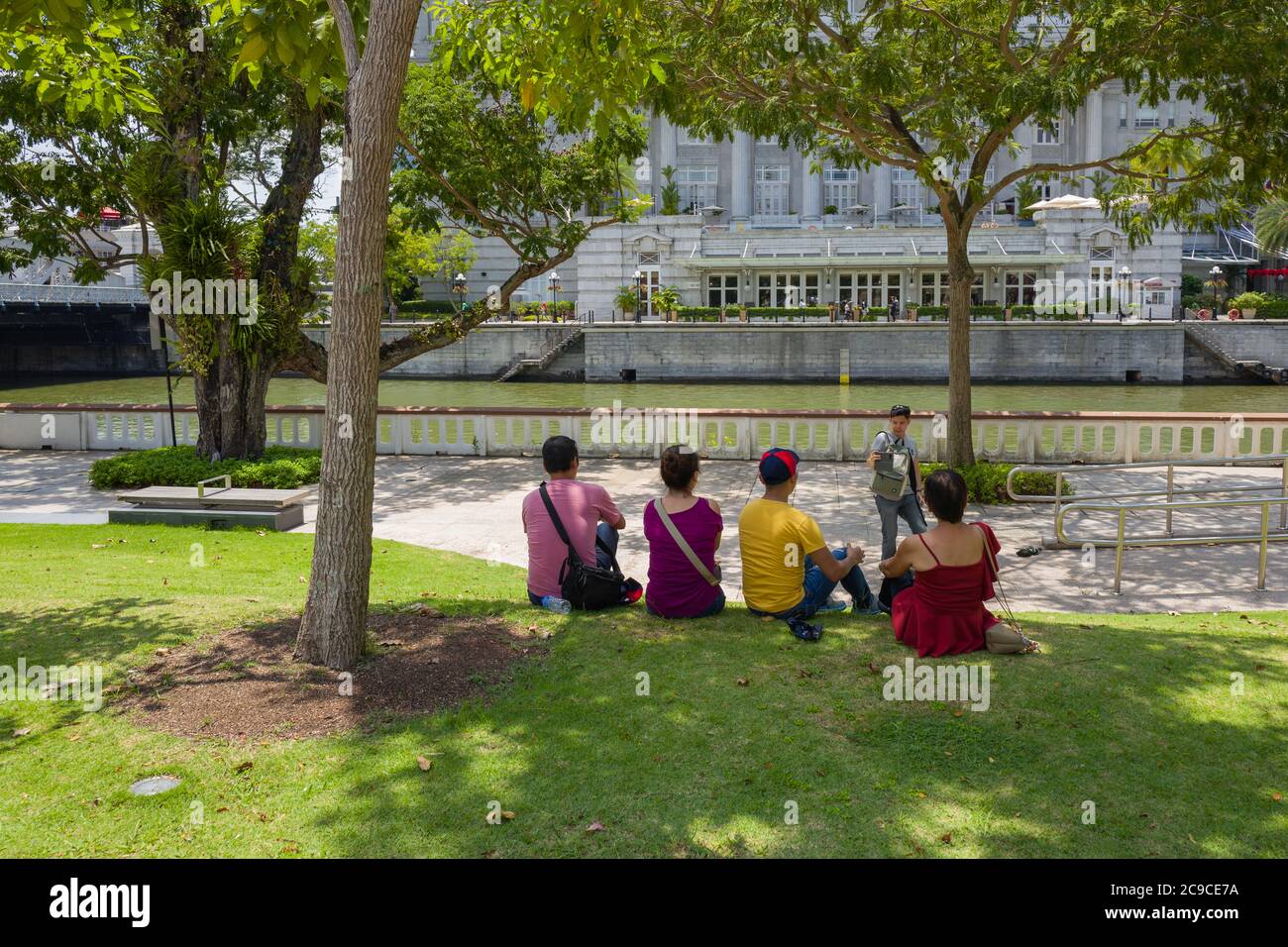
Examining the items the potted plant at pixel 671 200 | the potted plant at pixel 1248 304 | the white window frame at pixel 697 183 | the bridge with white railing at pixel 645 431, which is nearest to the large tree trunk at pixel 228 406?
the bridge with white railing at pixel 645 431

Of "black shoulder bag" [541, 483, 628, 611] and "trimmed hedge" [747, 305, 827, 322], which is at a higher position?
"trimmed hedge" [747, 305, 827, 322]

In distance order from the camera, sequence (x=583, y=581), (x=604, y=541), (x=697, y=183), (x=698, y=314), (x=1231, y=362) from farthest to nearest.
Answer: (x=697, y=183) < (x=698, y=314) < (x=1231, y=362) < (x=604, y=541) < (x=583, y=581)

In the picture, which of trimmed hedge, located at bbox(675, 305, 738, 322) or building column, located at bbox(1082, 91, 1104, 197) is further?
building column, located at bbox(1082, 91, 1104, 197)

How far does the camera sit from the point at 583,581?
7.75m

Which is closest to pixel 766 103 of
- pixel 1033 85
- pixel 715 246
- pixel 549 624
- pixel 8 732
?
pixel 1033 85

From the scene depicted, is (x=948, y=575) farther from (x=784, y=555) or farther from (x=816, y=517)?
(x=816, y=517)

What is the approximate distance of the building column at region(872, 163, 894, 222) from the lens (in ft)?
220

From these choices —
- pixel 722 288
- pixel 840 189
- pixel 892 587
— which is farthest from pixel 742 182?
pixel 892 587

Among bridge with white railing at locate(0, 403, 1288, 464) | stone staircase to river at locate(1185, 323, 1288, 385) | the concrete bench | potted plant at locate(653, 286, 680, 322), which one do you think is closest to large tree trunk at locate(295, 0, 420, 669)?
the concrete bench

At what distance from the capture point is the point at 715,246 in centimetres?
6112

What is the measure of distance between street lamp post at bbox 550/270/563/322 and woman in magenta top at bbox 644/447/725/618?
49510 millimetres

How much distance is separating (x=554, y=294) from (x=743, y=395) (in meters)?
25.1

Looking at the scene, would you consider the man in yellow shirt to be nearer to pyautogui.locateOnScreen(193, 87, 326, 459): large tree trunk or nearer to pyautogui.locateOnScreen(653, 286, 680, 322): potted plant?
pyautogui.locateOnScreen(193, 87, 326, 459): large tree trunk

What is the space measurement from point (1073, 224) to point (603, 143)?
155 feet
